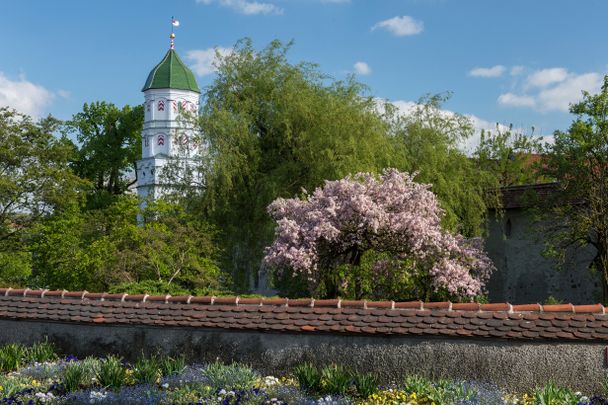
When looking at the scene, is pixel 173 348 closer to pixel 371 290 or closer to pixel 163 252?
pixel 371 290

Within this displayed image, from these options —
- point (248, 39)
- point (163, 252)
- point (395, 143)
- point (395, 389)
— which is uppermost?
point (248, 39)

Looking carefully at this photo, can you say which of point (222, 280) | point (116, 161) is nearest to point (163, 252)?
point (222, 280)

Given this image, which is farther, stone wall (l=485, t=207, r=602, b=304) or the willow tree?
stone wall (l=485, t=207, r=602, b=304)

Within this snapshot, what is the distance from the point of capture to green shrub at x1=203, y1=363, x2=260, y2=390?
33.4 ft

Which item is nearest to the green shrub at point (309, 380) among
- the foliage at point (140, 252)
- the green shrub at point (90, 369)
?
Result: the green shrub at point (90, 369)

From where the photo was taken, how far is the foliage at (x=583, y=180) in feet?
84.3

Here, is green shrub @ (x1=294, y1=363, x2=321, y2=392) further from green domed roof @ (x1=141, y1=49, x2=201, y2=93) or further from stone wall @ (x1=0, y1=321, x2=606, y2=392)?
green domed roof @ (x1=141, y1=49, x2=201, y2=93)

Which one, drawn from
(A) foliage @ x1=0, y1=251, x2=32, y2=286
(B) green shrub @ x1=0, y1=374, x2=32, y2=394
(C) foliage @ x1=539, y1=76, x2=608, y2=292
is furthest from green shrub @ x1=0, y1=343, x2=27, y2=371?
(A) foliage @ x1=0, y1=251, x2=32, y2=286

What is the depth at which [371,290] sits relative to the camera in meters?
22.3

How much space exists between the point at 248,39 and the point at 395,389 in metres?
20.3

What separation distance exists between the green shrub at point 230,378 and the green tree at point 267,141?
1334 centimetres

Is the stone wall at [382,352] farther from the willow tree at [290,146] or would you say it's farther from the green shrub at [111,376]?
the willow tree at [290,146]

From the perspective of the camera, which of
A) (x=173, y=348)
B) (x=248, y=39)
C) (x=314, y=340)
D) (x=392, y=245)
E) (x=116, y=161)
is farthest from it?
(x=116, y=161)

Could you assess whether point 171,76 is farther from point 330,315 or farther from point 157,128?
point 330,315
